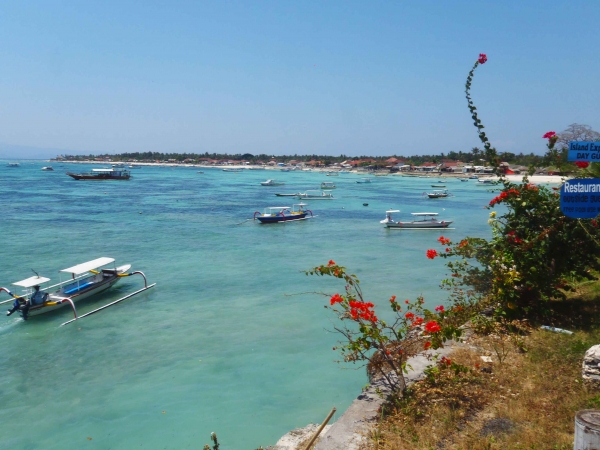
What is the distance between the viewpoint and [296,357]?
937 centimetres

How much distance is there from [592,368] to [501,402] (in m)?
0.97

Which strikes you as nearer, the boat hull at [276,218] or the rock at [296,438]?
the rock at [296,438]

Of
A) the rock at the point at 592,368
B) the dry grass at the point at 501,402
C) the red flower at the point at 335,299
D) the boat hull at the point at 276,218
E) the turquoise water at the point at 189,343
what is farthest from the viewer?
the boat hull at the point at 276,218

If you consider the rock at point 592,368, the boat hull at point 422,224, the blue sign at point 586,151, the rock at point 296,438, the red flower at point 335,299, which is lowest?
the rock at point 296,438

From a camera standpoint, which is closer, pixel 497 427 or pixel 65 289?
pixel 497 427

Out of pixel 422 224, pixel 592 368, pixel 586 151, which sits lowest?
pixel 422 224

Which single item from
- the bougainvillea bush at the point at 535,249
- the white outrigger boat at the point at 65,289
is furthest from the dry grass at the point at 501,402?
the white outrigger boat at the point at 65,289

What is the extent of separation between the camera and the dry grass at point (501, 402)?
3998 millimetres

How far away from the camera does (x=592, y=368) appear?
4562 mm

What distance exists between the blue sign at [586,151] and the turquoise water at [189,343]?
5.01 m

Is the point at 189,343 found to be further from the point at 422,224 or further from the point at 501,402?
the point at 422,224

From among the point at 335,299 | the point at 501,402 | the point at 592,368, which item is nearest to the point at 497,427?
the point at 501,402

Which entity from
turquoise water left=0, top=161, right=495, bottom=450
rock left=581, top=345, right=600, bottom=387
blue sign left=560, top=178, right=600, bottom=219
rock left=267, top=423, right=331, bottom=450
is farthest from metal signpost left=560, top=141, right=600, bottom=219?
turquoise water left=0, top=161, right=495, bottom=450

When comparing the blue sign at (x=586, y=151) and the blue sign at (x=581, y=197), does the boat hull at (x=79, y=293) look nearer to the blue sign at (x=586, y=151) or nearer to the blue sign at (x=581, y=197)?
the blue sign at (x=581, y=197)
